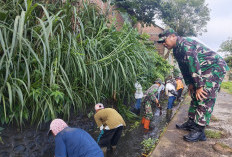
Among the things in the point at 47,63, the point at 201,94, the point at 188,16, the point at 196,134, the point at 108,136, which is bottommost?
the point at 108,136

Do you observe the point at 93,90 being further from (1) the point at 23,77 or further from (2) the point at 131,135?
(2) the point at 131,135

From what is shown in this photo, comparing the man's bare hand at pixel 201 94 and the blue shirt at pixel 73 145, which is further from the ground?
the man's bare hand at pixel 201 94

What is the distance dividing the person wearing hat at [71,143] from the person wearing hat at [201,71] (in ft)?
4.48

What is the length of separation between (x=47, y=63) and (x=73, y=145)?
108 cm

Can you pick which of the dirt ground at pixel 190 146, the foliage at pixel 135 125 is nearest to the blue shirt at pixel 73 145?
the dirt ground at pixel 190 146

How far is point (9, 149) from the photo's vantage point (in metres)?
2.07

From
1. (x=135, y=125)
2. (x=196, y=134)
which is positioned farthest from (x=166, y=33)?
(x=135, y=125)

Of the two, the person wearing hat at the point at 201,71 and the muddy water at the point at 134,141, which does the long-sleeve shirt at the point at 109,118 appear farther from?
the person wearing hat at the point at 201,71

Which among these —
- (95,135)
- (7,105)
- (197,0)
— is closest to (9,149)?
(7,105)

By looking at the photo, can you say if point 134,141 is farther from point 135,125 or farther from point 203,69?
point 203,69

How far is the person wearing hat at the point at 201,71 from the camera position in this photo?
2.30 meters

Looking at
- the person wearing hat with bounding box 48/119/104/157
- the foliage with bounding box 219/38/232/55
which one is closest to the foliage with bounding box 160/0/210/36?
the foliage with bounding box 219/38/232/55

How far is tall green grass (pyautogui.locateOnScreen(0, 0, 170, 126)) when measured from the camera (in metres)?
1.84

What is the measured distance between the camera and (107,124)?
2.93 metres
